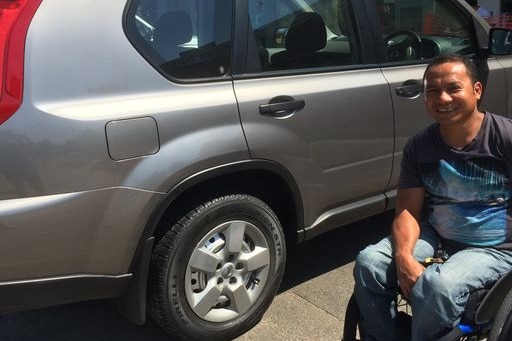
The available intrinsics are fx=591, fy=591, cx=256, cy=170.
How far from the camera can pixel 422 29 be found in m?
3.59

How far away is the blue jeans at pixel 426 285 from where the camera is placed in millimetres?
1852

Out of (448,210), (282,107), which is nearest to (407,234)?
(448,210)

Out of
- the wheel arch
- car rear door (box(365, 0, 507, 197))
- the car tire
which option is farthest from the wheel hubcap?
car rear door (box(365, 0, 507, 197))

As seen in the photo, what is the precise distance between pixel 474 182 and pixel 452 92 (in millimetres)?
331

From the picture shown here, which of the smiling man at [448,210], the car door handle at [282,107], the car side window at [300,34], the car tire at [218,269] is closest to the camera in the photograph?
the smiling man at [448,210]

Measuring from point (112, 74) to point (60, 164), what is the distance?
0.38 m

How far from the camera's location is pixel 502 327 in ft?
5.94

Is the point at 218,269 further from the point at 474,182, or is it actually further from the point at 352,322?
the point at 474,182

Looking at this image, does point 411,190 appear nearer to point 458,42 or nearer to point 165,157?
point 165,157

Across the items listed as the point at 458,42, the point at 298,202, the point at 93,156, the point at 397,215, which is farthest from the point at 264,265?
the point at 458,42

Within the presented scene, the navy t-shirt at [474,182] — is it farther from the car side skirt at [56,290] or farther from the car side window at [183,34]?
the car side skirt at [56,290]

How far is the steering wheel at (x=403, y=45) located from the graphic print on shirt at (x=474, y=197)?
1278mm

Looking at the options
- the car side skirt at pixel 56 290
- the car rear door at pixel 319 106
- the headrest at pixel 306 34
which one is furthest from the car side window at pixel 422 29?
the car side skirt at pixel 56 290

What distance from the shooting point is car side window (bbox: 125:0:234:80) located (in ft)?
7.45
